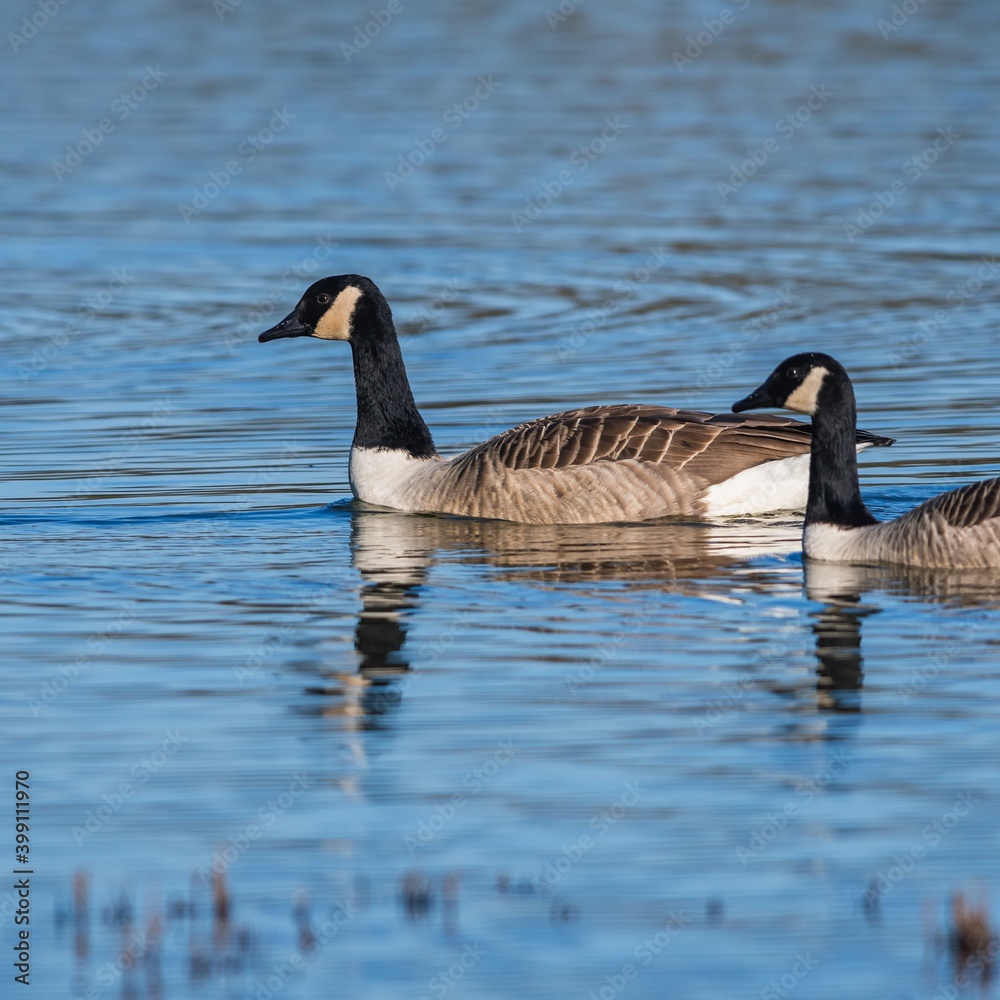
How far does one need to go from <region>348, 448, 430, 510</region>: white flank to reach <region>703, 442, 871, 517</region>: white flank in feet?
8.05

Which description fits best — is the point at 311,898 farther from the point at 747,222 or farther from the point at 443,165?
the point at 443,165

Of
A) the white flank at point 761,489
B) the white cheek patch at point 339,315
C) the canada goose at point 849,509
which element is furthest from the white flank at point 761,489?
the white cheek patch at point 339,315

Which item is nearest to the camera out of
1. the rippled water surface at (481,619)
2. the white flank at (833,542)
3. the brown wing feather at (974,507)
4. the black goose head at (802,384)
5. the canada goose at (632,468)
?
the rippled water surface at (481,619)

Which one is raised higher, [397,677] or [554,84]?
[554,84]

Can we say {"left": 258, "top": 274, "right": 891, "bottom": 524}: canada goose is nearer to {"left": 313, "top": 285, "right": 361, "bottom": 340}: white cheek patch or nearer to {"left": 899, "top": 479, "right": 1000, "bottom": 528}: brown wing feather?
{"left": 313, "top": 285, "right": 361, "bottom": 340}: white cheek patch

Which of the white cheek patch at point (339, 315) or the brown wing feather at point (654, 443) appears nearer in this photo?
the brown wing feather at point (654, 443)

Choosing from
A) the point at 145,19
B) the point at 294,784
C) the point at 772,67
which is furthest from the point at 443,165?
the point at 294,784

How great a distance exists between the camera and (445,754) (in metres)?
9.69

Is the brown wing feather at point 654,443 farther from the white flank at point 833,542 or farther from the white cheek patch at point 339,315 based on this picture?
the white cheek patch at point 339,315

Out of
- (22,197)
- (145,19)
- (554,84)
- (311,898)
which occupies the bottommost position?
(311,898)

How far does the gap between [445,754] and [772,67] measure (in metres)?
38.4

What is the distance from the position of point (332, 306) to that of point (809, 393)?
4.67m

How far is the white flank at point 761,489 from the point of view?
50.5 feet


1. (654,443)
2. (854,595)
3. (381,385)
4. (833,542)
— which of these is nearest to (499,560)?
(654,443)
